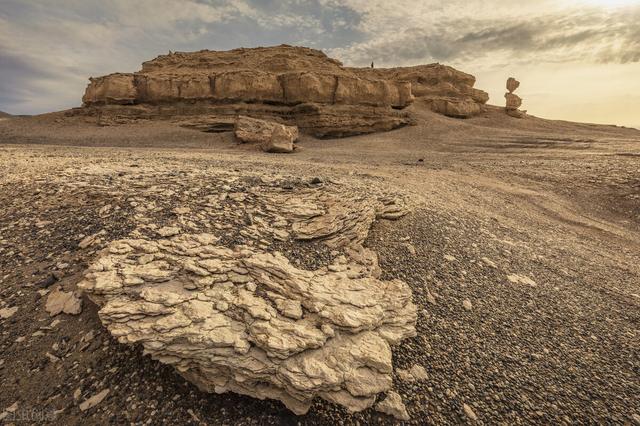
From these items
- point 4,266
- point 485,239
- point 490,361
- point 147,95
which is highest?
point 147,95

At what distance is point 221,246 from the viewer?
3363mm

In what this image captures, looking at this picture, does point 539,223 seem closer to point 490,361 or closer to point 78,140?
point 490,361

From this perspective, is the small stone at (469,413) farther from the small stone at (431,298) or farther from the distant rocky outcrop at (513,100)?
the distant rocky outcrop at (513,100)

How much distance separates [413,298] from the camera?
335 cm

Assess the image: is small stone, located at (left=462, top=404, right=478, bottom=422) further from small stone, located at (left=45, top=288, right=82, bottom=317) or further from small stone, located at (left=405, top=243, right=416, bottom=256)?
small stone, located at (left=45, top=288, right=82, bottom=317)

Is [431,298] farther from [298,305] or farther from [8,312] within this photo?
[8,312]

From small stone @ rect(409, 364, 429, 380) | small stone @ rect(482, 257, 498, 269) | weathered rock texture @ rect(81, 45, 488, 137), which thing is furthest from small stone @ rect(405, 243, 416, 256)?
weathered rock texture @ rect(81, 45, 488, 137)

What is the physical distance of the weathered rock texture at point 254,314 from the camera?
2.18 metres

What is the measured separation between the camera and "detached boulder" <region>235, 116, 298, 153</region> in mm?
15008

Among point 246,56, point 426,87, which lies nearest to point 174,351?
point 246,56

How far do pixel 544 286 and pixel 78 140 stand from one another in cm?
2261

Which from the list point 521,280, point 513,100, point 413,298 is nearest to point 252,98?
point 521,280

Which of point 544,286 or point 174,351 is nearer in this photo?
point 174,351

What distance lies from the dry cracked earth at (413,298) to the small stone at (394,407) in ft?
0.15
